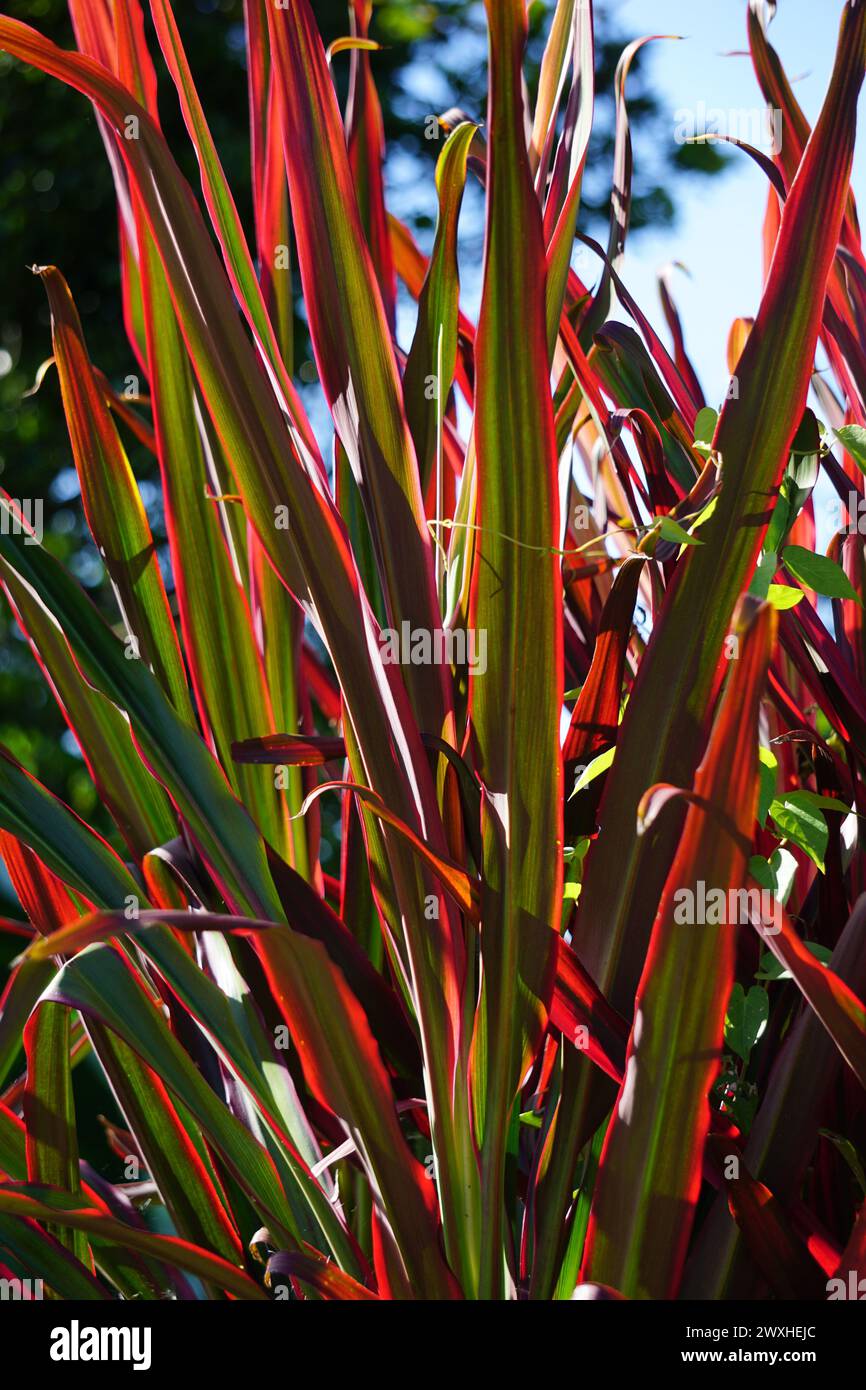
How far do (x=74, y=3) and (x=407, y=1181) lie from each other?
527mm

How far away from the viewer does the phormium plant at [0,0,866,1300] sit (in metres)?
0.35

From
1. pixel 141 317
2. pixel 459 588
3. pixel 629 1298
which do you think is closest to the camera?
pixel 629 1298

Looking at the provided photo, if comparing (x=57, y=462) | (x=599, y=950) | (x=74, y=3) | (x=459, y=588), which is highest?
(x=57, y=462)

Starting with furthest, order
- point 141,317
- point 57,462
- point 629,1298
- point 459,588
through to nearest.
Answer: point 57,462, point 141,317, point 459,588, point 629,1298

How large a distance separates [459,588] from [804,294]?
0.17m

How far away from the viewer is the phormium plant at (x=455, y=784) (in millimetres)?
349

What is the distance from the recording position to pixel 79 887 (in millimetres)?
461

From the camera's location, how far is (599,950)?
40 cm

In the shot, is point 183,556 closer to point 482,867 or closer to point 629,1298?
point 482,867

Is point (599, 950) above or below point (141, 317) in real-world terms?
below

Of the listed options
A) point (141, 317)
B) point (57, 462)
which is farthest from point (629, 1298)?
point (57, 462)

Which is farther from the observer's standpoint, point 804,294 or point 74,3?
point 74,3

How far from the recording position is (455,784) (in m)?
0.43

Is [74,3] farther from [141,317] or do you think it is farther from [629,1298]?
[629,1298]
